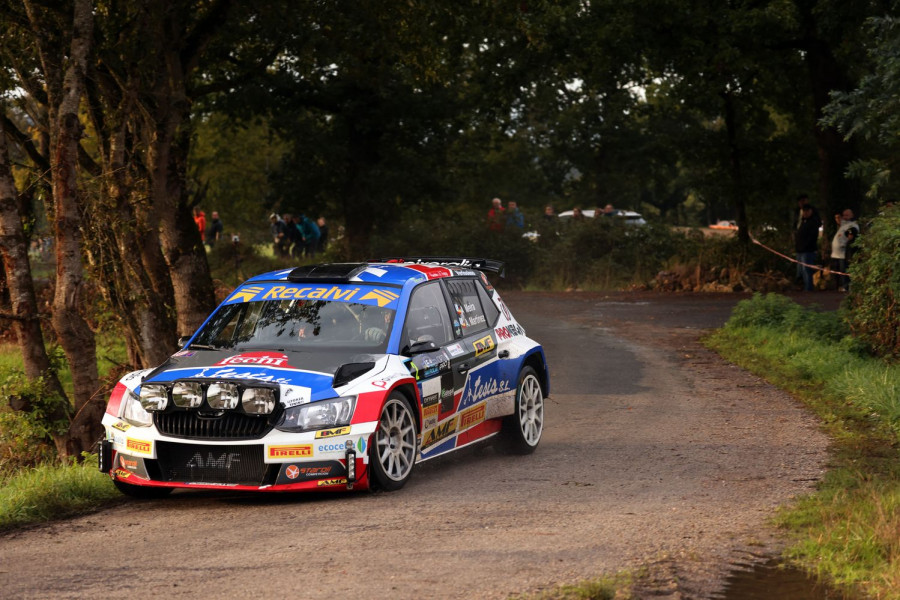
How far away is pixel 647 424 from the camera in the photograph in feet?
41.2

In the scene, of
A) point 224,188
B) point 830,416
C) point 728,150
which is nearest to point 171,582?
point 830,416

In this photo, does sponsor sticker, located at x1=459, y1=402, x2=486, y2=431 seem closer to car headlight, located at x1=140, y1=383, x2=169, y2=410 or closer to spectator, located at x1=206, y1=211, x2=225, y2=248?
car headlight, located at x1=140, y1=383, x2=169, y2=410

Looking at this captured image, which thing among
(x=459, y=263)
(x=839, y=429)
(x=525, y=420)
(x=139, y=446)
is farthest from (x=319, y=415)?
(x=839, y=429)

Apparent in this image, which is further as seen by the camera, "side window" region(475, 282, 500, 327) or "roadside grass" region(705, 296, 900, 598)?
"side window" region(475, 282, 500, 327)

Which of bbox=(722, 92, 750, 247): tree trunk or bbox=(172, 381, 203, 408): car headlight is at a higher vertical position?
bbox=(722, 92, 750, 247): tree trunk

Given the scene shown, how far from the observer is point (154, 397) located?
8.53m

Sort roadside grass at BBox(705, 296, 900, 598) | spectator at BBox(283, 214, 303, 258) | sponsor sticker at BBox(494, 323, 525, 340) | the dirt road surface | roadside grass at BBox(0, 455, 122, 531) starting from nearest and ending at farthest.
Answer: the dirt road surface < roadside grass at BBox(705, 296, 900, 598) < roadside grass at BBox(0, 455, 122, 531) < sponsor sticker at BBox(494, 323, 525, 340) < spectator at BBox(283, 214, 303, 258)

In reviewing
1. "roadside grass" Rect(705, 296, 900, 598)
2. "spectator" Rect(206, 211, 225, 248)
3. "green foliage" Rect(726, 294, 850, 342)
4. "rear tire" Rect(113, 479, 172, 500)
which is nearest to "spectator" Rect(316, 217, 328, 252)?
"spectator" Rect(206, 211, 225, 248)

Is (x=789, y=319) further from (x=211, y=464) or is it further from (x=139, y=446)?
(x=139, y=446)

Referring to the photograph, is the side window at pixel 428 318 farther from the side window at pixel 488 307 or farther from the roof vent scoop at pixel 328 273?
the side window at pixel 488 307

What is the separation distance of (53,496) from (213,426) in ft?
4.36

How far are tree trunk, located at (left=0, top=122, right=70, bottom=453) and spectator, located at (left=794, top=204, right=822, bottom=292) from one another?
1979cm

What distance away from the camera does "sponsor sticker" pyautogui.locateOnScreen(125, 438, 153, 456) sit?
27.8 ft

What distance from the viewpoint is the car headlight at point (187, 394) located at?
841 centimetres
